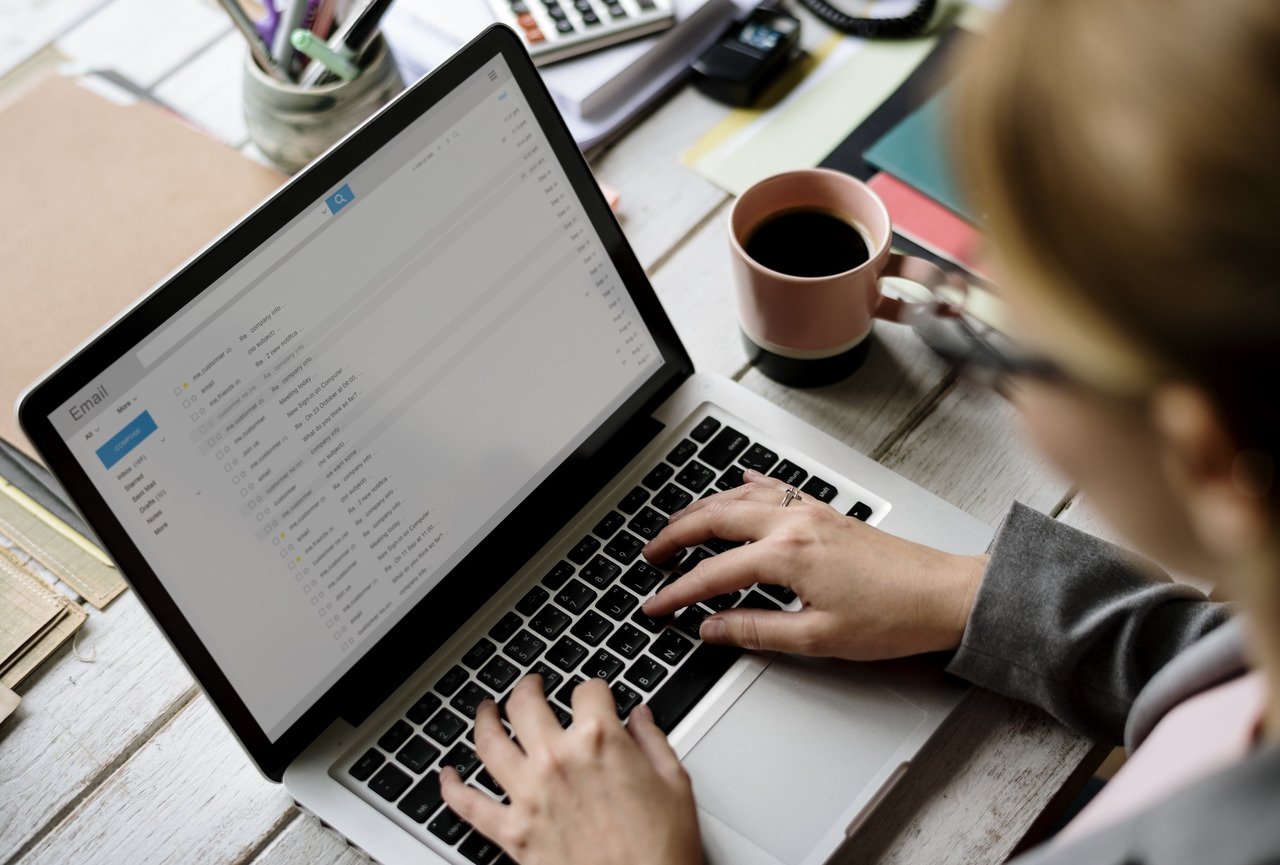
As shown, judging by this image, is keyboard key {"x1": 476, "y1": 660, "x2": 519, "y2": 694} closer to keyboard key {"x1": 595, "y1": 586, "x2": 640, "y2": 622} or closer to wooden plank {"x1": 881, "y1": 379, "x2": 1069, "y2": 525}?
keyboard key {"x1": 595, "y1": 586, "x2": 640, "y2": 622}

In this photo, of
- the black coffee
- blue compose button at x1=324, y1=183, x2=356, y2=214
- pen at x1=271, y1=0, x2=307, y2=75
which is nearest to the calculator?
pen at x1=271, y1=0, x2=307, y2=75

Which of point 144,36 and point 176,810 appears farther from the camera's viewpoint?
point 144,36

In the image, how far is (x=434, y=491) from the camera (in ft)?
2.31

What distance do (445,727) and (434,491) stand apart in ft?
0.47

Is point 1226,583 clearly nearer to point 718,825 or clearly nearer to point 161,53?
point 718,825

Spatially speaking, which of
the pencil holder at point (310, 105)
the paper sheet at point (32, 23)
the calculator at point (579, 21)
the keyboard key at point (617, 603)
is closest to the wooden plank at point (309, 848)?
the keyboard key at point (617, 603)

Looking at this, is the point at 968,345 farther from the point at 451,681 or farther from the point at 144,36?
the point at 144,36

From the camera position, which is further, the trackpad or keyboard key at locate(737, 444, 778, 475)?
keyboard key at locate(737, 444, 778, 475)

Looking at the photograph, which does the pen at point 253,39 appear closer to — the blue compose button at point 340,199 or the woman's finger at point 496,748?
the blue compose button at point 340,199

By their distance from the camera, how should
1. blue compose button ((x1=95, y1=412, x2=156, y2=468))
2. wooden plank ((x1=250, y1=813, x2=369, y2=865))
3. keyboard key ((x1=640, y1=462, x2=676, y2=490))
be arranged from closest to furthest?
blue compose button ((x1=95, y1=412, x2=156, y2=468))
wooden plank ((x1=250, y1=813, x2=369, y2=865))
keyboard key ((x1=640, y1=462, x2=676, y2=490))

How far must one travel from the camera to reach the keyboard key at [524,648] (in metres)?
0.71

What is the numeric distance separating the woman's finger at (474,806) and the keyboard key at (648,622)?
0.46 feet

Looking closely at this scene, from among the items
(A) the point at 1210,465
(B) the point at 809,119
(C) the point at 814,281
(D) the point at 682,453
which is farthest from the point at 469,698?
(B) the point at 809,119

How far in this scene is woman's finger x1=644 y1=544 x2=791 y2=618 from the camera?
0.70 meters
